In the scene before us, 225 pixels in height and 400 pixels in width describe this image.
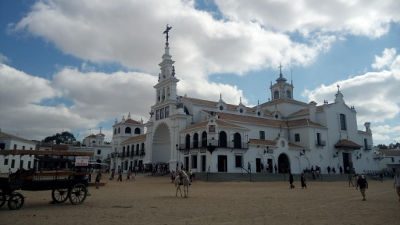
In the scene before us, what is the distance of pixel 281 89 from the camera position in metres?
66.9

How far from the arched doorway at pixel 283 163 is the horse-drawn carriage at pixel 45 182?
35.9 m

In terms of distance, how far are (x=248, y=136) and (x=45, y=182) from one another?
118ft

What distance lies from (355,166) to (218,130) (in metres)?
28.5

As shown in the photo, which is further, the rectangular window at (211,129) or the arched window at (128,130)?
the arched window at (128,130)

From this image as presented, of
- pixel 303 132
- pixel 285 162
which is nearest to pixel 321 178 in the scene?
pixel 285 162

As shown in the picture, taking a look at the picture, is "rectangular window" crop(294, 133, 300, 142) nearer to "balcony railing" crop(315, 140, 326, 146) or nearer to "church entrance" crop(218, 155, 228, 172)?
"balcony railing" crop(315, 140, 326, 146)

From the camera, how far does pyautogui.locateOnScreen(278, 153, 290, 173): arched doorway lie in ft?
158

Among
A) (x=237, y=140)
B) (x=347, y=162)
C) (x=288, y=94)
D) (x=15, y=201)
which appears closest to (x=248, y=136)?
(x=237, y=140)

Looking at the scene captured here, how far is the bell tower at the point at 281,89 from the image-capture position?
6669 cm

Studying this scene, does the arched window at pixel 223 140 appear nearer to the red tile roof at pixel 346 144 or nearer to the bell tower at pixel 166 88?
the bell tower at pixel 166 88

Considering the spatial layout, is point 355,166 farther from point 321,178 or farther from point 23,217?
point 23,217

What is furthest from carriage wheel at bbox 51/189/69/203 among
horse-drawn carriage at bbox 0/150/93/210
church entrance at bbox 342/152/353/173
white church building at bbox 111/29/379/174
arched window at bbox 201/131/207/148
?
church entrance at bbox 342/152/353/173

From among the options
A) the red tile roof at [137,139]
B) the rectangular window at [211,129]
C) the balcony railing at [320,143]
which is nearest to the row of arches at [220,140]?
the rectangular window at [211,129]

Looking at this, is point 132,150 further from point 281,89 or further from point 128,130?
point 281,89
